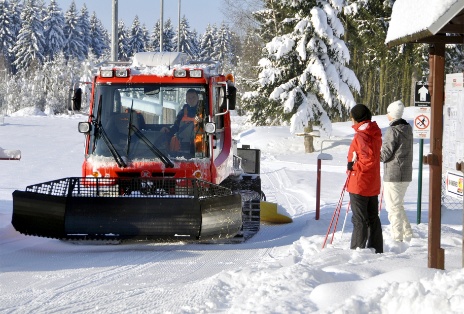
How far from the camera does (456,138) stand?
7.05 metres

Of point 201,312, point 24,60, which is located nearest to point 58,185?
point 201,312

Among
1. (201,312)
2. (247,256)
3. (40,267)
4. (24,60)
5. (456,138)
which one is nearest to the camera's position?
(201,312)

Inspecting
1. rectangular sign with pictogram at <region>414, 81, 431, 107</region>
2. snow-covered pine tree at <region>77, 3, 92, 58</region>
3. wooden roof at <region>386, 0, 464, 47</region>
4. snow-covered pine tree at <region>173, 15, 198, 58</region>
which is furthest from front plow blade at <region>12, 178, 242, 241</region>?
snow-covered pine tree at <region>77, 3, 92, 58</region>

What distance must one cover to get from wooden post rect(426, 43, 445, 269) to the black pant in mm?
1579

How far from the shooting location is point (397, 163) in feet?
32.3

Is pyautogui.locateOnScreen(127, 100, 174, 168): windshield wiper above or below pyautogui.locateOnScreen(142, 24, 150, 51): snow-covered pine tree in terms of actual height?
below

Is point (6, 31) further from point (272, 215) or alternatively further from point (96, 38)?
point (272, 215)

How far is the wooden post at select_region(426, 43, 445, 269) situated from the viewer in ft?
24.3

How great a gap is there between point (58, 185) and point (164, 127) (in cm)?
172

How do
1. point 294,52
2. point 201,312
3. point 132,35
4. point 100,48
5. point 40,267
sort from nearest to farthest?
point 201,312 → point 40,267 → point 294,52 → point 132,35 → point 100,48

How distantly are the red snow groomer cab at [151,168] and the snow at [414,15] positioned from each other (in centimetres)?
314

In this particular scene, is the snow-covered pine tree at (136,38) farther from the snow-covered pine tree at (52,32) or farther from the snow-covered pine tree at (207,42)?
the snow-covered pine tree at (52,32)

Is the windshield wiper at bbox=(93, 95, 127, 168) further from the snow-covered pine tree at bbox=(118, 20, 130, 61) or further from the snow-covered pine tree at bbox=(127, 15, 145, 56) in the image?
the snow-covered pine tree at bbox=(127, 15, 145, 56)

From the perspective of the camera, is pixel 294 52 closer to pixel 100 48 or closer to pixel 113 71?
pixel 113 71
